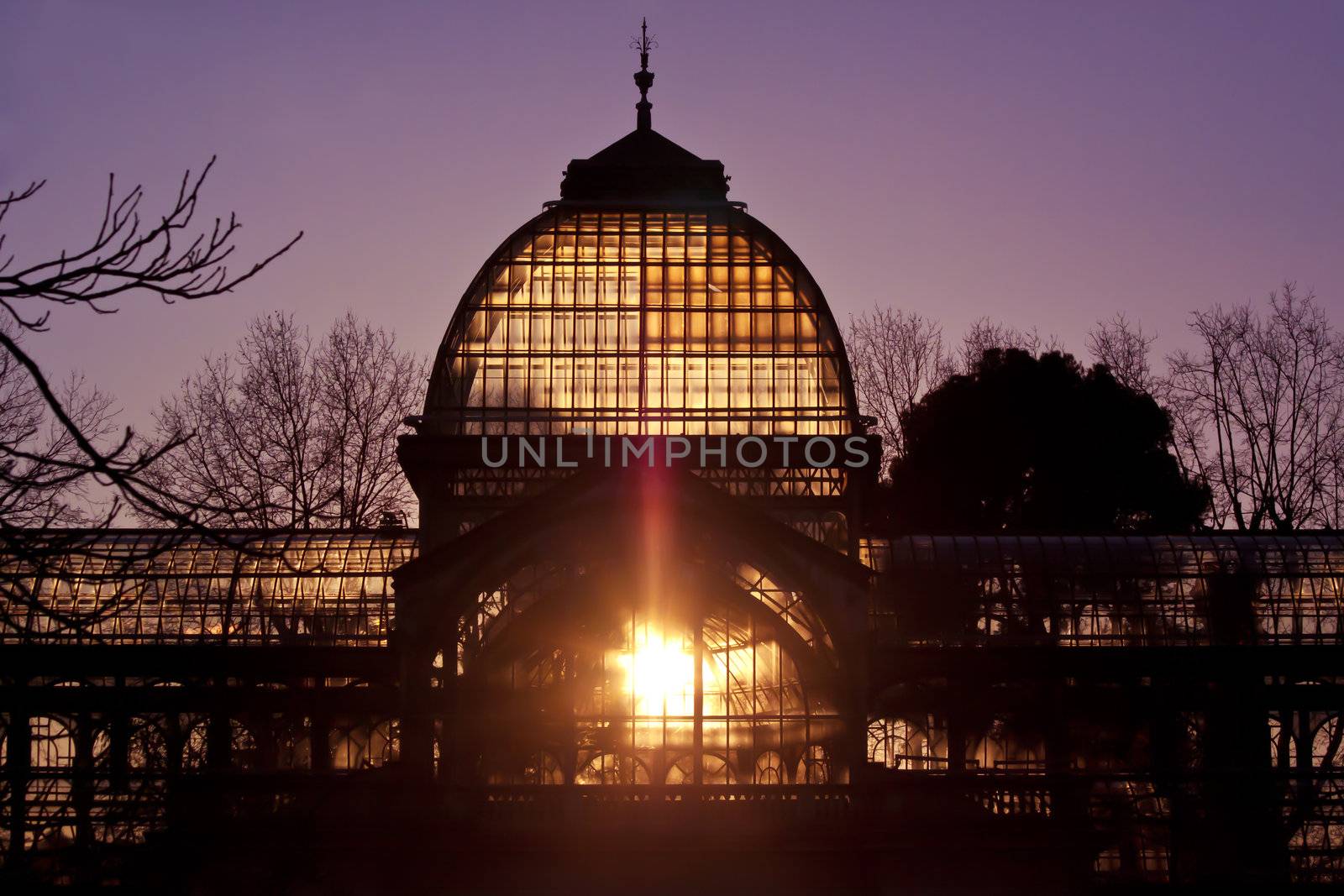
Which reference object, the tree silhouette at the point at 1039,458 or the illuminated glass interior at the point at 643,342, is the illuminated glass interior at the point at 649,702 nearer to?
the illuminated glass interior at the point at 643,342

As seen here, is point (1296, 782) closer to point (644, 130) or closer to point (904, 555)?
point (904, 555)

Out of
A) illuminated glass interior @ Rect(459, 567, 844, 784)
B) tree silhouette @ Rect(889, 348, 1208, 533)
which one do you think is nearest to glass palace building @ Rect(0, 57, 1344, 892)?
illuminated glass interior @ Rect(459, 567, 844, 784)

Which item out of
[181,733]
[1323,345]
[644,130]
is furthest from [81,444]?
[1323,345]

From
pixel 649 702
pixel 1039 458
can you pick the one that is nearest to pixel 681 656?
pixel 649 702

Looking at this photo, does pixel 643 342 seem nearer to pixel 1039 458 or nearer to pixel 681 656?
pixel 681 656

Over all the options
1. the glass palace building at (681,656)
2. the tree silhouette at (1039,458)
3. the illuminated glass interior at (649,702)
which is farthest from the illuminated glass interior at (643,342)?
the tree silhouette at (1039,458)

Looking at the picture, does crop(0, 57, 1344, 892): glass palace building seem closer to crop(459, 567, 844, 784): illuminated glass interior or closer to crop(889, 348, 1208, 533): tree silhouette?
crop(459, 567, 844, 784): illuminated glass interior

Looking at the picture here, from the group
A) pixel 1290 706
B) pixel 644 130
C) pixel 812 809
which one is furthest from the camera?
pixel 644 130

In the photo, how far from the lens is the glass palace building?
101 ft

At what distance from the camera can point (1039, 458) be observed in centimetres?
5972

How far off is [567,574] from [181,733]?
31.4 ft

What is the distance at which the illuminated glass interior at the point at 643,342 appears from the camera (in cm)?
3897

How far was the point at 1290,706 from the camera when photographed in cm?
3728

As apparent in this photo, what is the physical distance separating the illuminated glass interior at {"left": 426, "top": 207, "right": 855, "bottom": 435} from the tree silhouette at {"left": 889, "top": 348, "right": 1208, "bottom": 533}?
19839 millimetres
